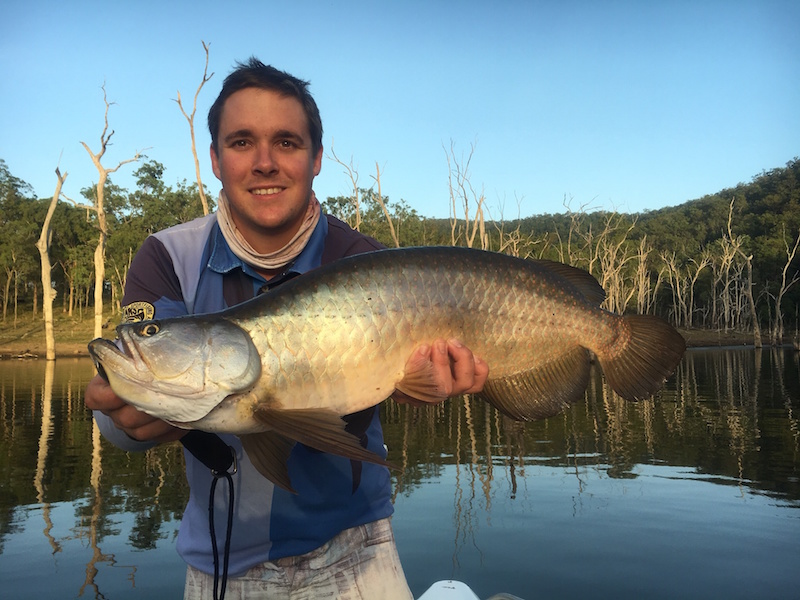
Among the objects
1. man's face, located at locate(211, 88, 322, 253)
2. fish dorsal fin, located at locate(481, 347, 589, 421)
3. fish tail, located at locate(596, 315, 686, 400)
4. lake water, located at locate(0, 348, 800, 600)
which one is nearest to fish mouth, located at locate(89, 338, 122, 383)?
man's face, located at locate(211, 88, 322, 253)

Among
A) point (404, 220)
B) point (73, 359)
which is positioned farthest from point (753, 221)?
point (73, 359)

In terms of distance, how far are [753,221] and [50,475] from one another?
99150 millimetres

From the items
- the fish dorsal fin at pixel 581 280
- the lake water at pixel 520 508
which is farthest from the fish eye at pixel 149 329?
the lake water at pixel 520 508

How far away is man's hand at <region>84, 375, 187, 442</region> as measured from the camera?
7.81ft

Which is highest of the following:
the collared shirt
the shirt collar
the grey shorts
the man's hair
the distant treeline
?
the distant treeline

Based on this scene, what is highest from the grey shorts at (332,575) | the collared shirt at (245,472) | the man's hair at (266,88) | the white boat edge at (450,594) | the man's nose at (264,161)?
the man's hair at (266,88)

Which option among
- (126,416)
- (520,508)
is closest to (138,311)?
(126,416)

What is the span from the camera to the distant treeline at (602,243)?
59.0 metres

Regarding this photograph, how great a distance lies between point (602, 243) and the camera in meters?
82.3

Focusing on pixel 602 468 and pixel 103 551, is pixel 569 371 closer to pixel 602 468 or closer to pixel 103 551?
pixel 103 551

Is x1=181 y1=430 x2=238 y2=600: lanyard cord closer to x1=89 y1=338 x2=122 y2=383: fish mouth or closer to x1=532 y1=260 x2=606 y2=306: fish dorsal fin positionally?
x1=89 y1=338 x2=122 y2=383: fish mouth

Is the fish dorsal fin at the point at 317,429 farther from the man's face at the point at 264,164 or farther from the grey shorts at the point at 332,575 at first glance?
the man's face at the point at 264,164

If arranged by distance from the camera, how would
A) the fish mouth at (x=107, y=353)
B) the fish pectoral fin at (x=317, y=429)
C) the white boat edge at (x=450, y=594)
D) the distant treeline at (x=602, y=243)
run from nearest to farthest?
the fish pectoral fin at (x=317, y=429) → the fish mouth at (x=107, y=353) → the white boat edge at (x=450, y=594) → the distant treeline at (x=602, y=243)

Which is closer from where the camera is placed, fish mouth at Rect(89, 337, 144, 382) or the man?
fish mouth at Rect(89, 337, 144, 382)
